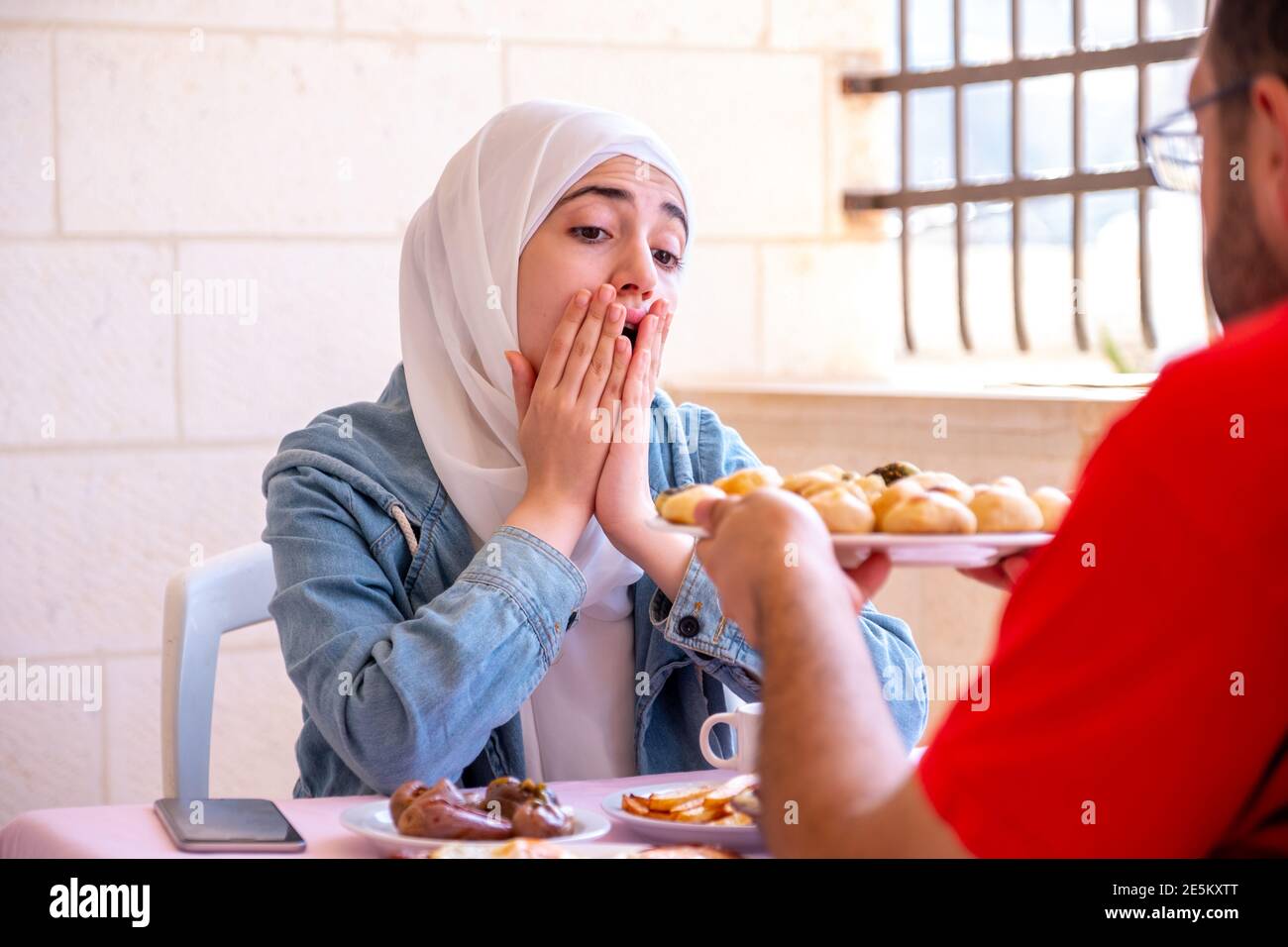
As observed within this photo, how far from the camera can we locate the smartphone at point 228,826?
115cm

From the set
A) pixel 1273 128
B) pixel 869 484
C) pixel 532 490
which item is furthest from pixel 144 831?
pixel 1273 128

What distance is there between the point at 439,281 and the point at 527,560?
1.56 ft

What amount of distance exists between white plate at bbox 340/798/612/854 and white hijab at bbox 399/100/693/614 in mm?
463

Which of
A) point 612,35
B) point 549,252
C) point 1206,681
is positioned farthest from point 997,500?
point 612,35

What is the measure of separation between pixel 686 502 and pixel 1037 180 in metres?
2.37

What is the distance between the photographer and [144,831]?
124 centimetres

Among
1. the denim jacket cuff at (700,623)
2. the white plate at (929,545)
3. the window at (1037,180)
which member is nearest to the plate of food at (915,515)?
the white plate at (929,545)

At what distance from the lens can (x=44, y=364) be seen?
292 centimetres

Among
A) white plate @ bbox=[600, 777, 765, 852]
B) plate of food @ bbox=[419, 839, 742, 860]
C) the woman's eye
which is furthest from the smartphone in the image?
the woman's eye

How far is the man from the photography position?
2.36 ft

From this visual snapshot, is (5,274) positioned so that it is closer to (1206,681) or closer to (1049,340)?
(1049,340)

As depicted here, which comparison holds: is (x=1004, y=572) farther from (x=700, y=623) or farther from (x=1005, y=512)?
(x=700, y=623)

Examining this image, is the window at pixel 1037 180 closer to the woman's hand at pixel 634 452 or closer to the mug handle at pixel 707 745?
the woman's hand at pixel 634 452

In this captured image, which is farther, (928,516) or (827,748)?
(928,516)
